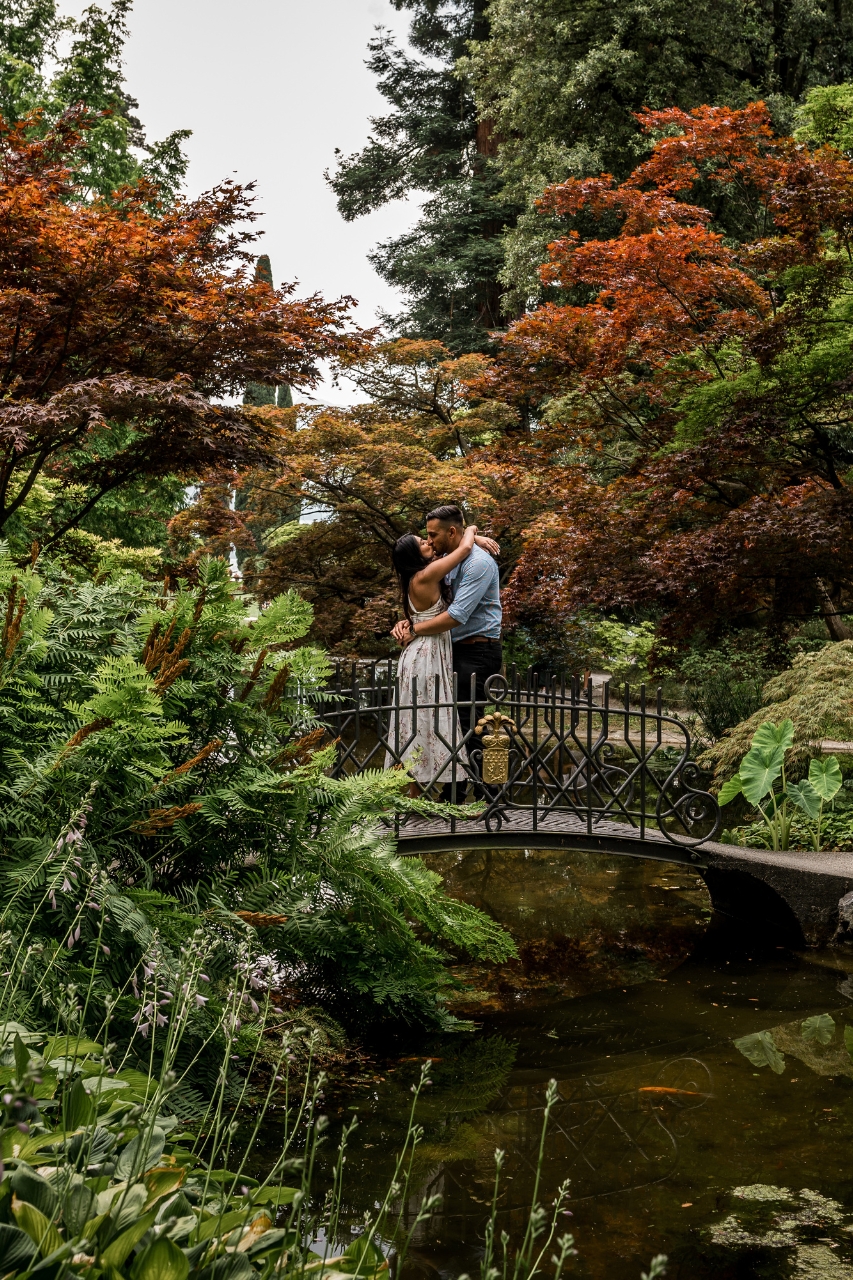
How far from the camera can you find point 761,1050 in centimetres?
412

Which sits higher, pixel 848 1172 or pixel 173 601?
pixel 173 601

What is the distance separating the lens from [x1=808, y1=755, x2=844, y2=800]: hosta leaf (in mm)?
6215

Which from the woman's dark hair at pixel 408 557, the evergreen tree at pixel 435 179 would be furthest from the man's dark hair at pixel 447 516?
the evergreen tree at pixel 435 179

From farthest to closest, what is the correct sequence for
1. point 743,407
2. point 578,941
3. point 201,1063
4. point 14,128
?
point 743,407
point 14,128
point 578,941
point 201,1063

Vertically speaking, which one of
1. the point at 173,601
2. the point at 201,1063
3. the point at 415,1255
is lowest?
the point at 415,1255

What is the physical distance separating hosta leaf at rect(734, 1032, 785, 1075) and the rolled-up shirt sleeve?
259 cm

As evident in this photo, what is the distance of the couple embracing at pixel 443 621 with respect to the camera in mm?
5840

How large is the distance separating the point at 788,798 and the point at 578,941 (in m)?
1.95

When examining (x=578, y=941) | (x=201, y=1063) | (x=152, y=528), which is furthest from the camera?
(x=152, y=528)

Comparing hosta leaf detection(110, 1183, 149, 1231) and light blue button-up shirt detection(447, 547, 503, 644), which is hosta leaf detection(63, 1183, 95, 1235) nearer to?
hosta leaf detection(110, 1183, 149, 1231)

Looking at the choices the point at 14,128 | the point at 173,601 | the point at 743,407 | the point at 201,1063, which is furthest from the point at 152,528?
the point at 201,1063

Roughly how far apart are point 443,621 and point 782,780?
8.00ft

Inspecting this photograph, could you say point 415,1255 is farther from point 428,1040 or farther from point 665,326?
point 665,326

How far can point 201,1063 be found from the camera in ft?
9.98
